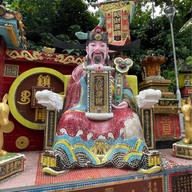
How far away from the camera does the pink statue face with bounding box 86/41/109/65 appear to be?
453 centimetres

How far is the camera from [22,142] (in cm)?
545

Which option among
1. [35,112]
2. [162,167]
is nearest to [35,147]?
[35,112]

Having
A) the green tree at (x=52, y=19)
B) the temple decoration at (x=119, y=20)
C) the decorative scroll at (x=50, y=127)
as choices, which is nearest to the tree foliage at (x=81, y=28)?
the green tree at (x=52, y=19)

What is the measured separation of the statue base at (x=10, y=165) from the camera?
313 centimetres

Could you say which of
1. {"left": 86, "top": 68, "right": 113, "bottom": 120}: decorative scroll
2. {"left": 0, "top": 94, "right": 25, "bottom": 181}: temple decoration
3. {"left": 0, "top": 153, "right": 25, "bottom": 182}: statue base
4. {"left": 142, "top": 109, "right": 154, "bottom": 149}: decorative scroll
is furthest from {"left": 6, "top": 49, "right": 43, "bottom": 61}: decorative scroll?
{"left": 142, "top": 109, "right": 154, "bottom": 149}: decorative scroll

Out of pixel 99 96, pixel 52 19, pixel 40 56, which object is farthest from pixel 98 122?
pixel 52 19

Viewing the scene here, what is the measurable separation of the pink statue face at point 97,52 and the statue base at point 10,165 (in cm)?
238

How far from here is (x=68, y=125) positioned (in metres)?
3.84

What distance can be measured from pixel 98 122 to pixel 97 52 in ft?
4.86

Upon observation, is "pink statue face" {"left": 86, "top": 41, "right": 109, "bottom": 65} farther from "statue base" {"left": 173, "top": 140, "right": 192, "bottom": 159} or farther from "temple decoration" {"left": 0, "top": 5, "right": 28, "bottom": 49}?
"statue base" {"left": 173, "top": 140, "right": 192, "bottom": 159}

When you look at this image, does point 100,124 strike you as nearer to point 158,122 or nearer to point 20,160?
point 20,160

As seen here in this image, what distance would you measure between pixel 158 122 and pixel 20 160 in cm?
418

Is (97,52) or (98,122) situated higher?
(97,52)

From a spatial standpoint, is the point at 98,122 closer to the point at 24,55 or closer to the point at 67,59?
the point at 67,59
